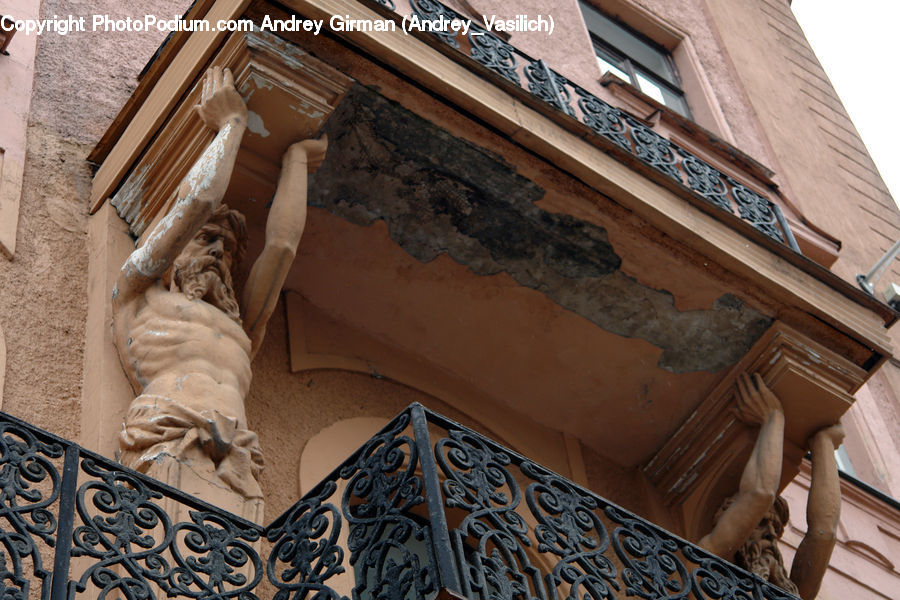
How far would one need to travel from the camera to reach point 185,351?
17.4 ft

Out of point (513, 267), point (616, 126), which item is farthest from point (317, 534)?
point (616, 126)

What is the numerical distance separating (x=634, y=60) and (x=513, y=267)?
5.46 metres

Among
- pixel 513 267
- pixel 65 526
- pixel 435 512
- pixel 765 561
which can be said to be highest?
pixel 435 512

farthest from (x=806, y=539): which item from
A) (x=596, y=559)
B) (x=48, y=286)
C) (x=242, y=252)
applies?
(x=48, y=286)

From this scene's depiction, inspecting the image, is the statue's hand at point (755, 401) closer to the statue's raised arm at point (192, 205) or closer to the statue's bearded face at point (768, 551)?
the statue's bearded face at point (768, 551)

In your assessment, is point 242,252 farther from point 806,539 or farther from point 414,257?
point 806,539

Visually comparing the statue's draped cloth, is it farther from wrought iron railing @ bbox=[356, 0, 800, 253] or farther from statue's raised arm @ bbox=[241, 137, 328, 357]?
wrought iron railing @ bbox=[356, 0, 800, 253]

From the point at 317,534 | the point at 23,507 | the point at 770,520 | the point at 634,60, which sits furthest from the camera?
the point at 634,60

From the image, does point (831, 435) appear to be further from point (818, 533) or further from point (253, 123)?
point (253, 123)

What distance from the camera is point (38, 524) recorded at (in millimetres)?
4094

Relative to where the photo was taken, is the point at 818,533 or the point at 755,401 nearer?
the point at 818,533

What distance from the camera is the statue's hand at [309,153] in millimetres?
6102

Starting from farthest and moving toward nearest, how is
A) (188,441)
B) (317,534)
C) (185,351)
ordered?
1. (185,351)
2. (188,441)
3. (317,534)

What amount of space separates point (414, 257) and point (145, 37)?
2.14 m
